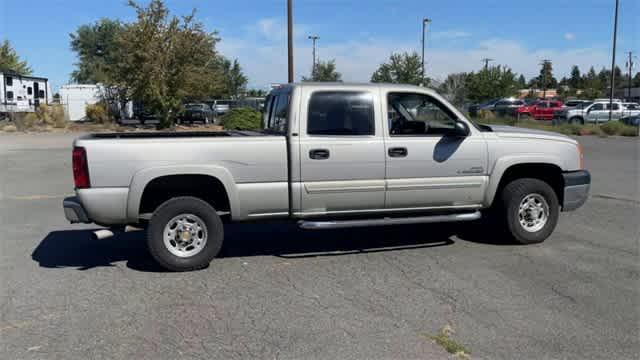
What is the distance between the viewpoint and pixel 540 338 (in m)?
4.59

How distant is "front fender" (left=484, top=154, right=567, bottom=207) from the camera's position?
7055 millimetres

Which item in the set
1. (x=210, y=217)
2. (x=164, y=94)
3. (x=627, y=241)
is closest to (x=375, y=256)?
(x=210, y=217)

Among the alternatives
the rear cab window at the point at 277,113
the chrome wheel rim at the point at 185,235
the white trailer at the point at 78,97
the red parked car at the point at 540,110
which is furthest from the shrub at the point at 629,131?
the white trailer at the point at 78,97

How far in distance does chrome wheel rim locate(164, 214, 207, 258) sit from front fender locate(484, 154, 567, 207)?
3203 millimetres

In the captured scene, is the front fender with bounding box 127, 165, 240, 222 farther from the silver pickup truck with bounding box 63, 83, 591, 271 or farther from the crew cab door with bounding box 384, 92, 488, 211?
the crew cab door with bounding box 384, 92, 488, 211

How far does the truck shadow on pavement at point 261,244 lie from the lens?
6.93 m

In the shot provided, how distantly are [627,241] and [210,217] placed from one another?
504cm

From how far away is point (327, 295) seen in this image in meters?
Result: 5.58

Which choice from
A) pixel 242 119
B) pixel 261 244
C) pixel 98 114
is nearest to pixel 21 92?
pixel 98 114

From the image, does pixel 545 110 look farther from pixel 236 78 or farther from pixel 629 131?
pixel 236 78

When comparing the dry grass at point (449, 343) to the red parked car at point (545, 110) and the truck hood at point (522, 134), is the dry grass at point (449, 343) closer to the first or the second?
the truck hood at point (522, 134)

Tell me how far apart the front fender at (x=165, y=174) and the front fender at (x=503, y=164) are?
2.87m

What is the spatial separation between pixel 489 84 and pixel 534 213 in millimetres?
60191

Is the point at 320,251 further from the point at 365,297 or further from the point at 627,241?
the point at 627,241
